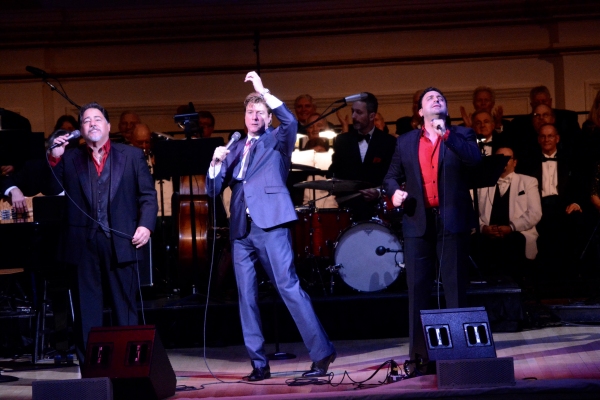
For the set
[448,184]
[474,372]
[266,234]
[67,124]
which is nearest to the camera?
[474,372]

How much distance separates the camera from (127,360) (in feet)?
15.2

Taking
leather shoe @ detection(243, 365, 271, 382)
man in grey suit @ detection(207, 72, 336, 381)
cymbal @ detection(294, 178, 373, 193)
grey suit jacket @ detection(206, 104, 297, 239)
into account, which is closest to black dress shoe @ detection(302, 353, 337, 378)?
man in grey suit @ detection(207, 72, 336, 381)

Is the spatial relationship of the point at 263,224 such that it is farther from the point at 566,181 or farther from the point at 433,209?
the point at 566,181

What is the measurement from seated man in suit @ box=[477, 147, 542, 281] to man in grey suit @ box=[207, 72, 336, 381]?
341 centimetres

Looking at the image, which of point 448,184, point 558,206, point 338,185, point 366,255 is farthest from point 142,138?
point 448,184

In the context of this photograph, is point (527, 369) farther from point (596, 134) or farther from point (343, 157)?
point (596, 134)

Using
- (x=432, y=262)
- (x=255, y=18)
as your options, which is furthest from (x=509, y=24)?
(x=432, y=262)

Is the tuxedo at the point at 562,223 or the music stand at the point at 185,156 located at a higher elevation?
the music stand at the point at 185,156

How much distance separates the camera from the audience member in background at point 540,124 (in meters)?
8.71

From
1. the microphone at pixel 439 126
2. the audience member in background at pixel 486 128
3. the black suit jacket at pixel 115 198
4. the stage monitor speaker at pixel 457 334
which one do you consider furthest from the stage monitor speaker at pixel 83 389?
the audience member in background at pixel 486 128

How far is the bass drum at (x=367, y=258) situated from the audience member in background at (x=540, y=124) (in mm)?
2060

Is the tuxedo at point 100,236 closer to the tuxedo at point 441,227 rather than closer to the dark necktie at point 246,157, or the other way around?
the dark necktie at point 246,157

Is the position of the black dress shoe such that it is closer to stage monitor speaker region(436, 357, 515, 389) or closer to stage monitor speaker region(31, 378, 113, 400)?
stage monitor speaker region(436, 357, 515, 389)

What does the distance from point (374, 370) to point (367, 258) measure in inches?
72.4
